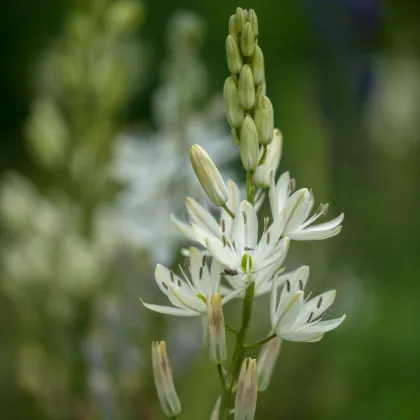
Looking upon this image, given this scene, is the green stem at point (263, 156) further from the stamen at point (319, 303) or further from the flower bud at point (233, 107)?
the stamen at point (319, 303)

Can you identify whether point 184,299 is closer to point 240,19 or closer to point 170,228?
point 240,19

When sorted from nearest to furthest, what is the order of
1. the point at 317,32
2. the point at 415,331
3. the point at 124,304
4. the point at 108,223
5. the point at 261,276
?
1. the point at 261,276
2. the point at 124,304
3. the point at 108,223
4. the point at 415,331
5. the point at 317,32

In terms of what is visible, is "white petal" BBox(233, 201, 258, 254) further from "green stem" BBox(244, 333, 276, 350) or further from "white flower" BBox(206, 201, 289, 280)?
"green stem" BBox(244, 333, 276, 350)

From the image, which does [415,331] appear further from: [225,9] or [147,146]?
[225,9]

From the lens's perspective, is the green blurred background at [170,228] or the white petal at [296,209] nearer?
the white petal at [296,209]

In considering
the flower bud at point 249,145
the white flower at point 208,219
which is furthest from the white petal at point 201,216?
the flower bud at point 249,145

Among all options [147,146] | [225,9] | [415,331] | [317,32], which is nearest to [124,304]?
[147,146]

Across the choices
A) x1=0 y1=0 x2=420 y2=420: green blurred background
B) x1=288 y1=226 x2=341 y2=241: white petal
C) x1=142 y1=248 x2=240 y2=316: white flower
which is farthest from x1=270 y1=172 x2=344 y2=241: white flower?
x1=0 y1=0 x2=420 y2=420: green blurred background

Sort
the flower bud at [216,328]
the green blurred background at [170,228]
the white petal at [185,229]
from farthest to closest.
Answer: the green blurred background at [170,228], the white petal at [185,229], the flower bud at [216,328]
